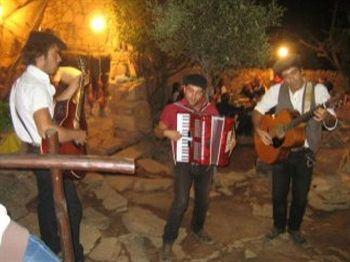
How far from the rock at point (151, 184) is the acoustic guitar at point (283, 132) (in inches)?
102

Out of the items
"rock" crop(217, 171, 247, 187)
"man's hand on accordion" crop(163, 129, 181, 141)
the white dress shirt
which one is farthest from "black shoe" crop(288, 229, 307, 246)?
the white dress shirt

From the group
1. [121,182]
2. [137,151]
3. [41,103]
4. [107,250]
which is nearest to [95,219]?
[107,250]

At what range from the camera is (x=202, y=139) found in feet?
18.0

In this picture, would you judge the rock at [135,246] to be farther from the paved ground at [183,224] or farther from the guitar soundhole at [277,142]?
the guitar soundhole at [277,142]

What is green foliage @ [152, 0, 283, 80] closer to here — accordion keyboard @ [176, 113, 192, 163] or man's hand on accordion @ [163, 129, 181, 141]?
accordion keyboard @ [176, 113, 192, 163]

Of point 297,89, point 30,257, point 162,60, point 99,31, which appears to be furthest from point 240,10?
point 30,257

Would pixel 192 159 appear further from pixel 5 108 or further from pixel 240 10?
pixel 5 108

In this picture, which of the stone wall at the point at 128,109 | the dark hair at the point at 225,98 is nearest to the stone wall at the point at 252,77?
the dark hair at the point at 225,98

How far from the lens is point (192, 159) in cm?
550

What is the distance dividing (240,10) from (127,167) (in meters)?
6.20

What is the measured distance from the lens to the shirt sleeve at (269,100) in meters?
5.82

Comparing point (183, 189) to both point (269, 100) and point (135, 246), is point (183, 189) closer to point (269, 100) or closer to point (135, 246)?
point (135, 246)

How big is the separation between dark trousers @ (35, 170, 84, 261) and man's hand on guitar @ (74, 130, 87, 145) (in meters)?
0.36

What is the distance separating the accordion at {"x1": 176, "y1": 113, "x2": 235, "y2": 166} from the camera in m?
5.45
